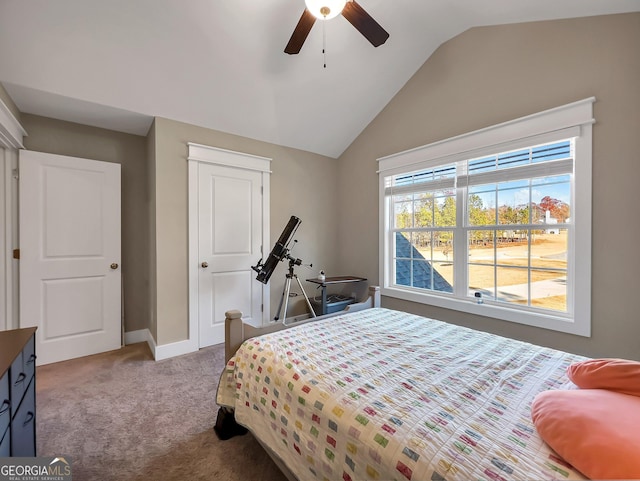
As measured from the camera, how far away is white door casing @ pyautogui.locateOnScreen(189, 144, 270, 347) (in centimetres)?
296

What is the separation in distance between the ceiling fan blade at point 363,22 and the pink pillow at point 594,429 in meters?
2.16

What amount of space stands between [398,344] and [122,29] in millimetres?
3001

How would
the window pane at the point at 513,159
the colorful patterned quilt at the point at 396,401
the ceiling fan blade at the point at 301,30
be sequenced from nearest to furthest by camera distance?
the colorful patterned quilt at the point at 396,401 → the ceiling fan blade at the point at 301,30 → the window pane at the point at 513,159

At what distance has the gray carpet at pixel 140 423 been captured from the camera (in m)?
1.44

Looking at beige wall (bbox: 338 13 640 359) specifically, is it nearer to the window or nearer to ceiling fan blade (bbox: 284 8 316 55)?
the window

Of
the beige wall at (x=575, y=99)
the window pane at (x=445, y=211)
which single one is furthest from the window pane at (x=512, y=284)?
the window pane at (x=445, y=211)

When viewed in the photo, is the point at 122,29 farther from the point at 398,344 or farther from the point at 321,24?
the point at 398,344

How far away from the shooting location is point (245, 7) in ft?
6.95

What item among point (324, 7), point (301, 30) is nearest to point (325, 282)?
point (301, 30)

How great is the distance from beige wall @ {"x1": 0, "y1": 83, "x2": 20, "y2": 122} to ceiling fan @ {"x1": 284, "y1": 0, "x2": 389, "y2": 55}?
7.65 ft

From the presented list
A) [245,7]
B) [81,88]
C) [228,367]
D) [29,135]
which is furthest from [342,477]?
[29,135]

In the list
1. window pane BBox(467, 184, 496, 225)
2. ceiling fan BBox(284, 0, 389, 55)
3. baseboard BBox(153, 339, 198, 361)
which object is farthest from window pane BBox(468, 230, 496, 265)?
baseboard BBox(153, 339, 198, 361)

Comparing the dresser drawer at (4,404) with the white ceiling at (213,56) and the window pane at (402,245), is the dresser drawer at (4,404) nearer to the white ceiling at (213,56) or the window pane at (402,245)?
the white ceiling at (213,56)

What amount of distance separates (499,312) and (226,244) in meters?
2.91
